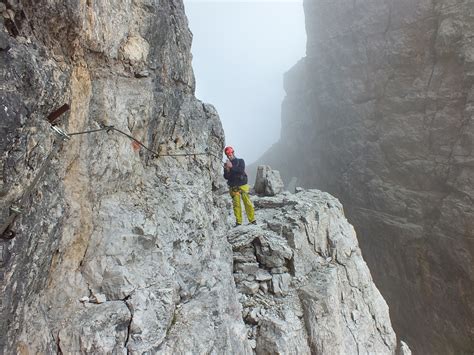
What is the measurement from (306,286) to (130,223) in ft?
22.0

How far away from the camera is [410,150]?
3036 centimetres

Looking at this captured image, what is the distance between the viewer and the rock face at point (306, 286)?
903cm

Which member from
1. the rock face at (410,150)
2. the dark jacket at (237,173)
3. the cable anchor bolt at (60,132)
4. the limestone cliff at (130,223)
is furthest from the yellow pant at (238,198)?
the rock face at (410,150)

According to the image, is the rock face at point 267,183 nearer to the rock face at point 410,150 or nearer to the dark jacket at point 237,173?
the dark jacket at point 237,173

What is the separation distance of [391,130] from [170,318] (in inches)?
1272

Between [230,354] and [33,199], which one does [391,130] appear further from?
[33,199]

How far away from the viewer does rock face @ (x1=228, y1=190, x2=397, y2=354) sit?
356 inches

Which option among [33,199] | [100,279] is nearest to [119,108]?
[33,199]

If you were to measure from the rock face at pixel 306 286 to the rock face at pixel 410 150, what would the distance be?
18673mm

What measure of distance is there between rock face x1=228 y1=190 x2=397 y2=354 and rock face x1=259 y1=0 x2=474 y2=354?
18673 millimetres

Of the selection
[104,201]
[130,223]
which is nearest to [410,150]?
[130,223]

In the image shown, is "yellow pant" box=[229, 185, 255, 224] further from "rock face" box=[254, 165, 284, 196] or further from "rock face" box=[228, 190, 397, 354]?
"rock face" box=[254, 165, 284, 196]

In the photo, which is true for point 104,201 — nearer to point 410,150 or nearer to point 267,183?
point 267,183

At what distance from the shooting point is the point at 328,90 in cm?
4044
